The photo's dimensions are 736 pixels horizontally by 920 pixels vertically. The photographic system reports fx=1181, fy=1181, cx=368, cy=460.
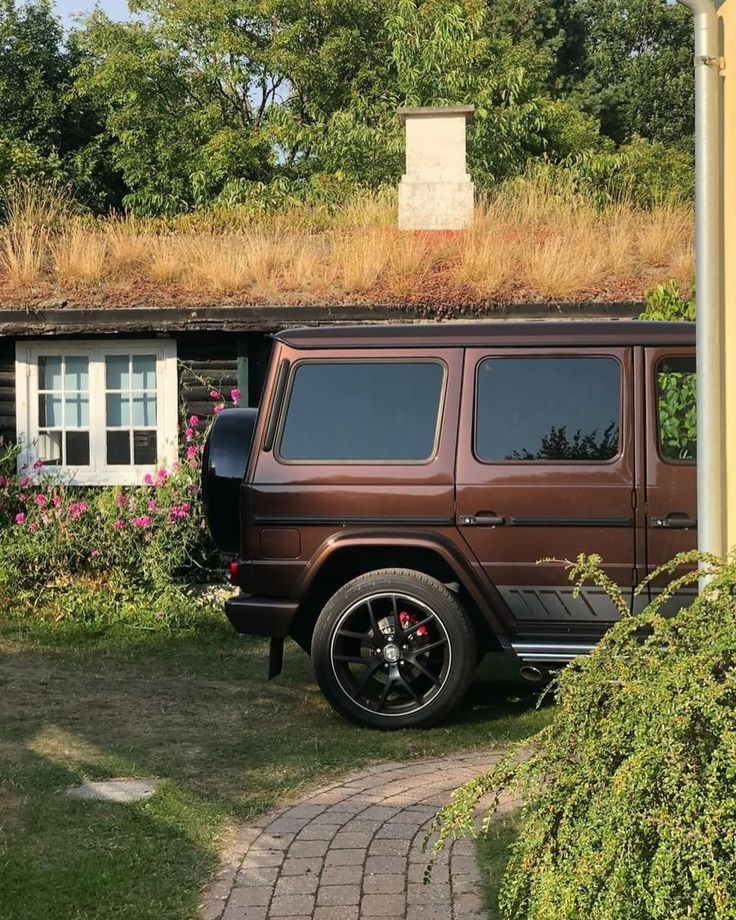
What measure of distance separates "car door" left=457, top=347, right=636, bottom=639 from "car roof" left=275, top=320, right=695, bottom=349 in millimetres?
66

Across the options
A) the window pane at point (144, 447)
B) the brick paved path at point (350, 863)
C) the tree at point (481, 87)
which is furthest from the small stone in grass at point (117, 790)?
the tree at point (481, 87)

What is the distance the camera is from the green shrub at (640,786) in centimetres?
279

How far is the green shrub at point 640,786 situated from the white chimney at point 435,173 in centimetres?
1290

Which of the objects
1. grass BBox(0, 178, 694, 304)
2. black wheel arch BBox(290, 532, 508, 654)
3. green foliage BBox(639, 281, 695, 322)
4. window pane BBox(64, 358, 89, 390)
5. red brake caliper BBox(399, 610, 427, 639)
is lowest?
red brake caliper BBox(399, 610, 427, 639)

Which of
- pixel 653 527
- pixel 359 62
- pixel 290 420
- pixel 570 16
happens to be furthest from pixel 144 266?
pixel 570 16

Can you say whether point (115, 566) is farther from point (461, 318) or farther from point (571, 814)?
point (571, 814)

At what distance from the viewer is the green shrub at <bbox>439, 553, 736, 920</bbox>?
2795mm

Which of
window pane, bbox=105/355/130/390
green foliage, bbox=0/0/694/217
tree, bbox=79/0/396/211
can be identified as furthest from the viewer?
tree, bbox=79/0/396/211

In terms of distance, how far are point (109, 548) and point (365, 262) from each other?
153 inches

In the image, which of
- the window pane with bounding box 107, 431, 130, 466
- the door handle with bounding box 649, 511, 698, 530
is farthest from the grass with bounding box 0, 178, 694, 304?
the door handle with bounding box 649, 511, 698, 530

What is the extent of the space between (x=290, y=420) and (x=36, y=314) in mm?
5450

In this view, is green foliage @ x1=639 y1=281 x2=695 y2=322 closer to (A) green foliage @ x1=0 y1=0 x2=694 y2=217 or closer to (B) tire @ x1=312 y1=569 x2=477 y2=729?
(B) tire @ x1=312 y1=569 x2=477 y2=729

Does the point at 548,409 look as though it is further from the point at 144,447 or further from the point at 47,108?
the point at 47,108

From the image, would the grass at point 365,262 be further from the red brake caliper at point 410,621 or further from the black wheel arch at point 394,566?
the red brake caliper at point 410,621
